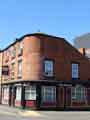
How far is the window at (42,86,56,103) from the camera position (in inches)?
1670

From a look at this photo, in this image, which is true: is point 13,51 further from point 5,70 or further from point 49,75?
point 49,75

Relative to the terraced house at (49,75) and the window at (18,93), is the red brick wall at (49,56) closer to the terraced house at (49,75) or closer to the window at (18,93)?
the terraced house at (49,75)

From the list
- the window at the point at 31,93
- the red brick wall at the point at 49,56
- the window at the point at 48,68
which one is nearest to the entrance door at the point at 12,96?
the red brick wall at the point at 49,56

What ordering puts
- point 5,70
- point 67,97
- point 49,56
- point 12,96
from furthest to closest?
point 5,70 < point 12,96 < point 67,97 < point 49,56

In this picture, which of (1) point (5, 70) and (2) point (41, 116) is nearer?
(2) point (41, 116)

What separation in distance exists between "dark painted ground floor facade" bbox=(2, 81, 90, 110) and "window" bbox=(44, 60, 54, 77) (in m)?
1.22

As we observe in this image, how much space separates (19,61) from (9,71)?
5352mm

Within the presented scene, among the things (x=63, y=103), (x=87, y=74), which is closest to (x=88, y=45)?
(x=87, y=74)

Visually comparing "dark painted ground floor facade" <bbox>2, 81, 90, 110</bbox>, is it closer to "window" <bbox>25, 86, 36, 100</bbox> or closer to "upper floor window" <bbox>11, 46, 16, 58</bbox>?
"window" <bbox>25, 86, 36, 100</bbox>

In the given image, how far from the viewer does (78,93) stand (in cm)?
4497

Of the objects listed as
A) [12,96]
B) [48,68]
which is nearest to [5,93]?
[12,96]

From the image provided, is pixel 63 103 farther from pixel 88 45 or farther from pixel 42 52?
pixel 88 45

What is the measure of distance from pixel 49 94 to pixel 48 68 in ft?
10.8

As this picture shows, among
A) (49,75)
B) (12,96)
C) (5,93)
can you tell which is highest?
(49,75)
